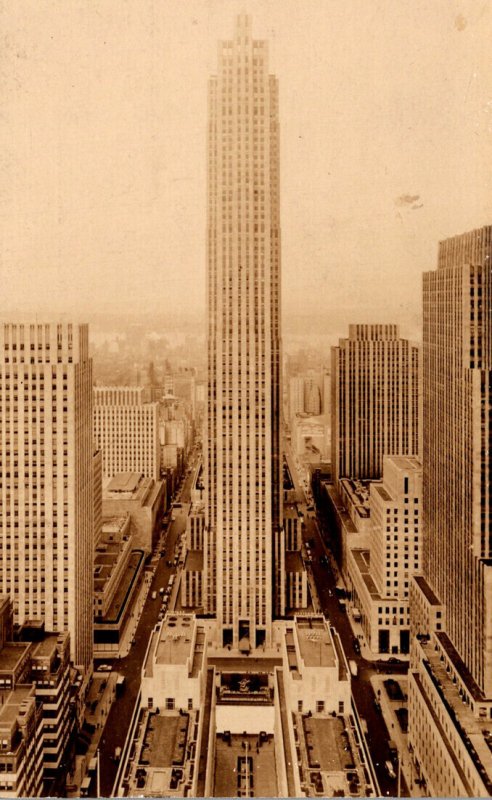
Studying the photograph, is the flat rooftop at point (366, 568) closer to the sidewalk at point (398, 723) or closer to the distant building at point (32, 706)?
the sidewalk at point (398, 723)

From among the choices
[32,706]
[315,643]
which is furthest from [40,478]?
[315,643]

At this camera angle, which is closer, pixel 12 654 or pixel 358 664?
pixel 12 654

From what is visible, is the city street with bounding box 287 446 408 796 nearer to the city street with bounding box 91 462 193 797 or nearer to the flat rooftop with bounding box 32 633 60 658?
the city street with bounding box 91 462 193 797

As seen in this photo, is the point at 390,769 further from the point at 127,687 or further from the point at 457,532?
the point at 127,687

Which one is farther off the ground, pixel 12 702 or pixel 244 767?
pixel 12 702

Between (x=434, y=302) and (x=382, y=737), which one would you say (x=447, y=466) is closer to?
(x=434, y=302)

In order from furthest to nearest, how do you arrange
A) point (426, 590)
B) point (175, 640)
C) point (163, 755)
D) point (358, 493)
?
point (358, 493), point (426, 590), point (175, 640), point (163, 755)

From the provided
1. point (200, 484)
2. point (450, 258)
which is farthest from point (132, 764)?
point (200, 484)
